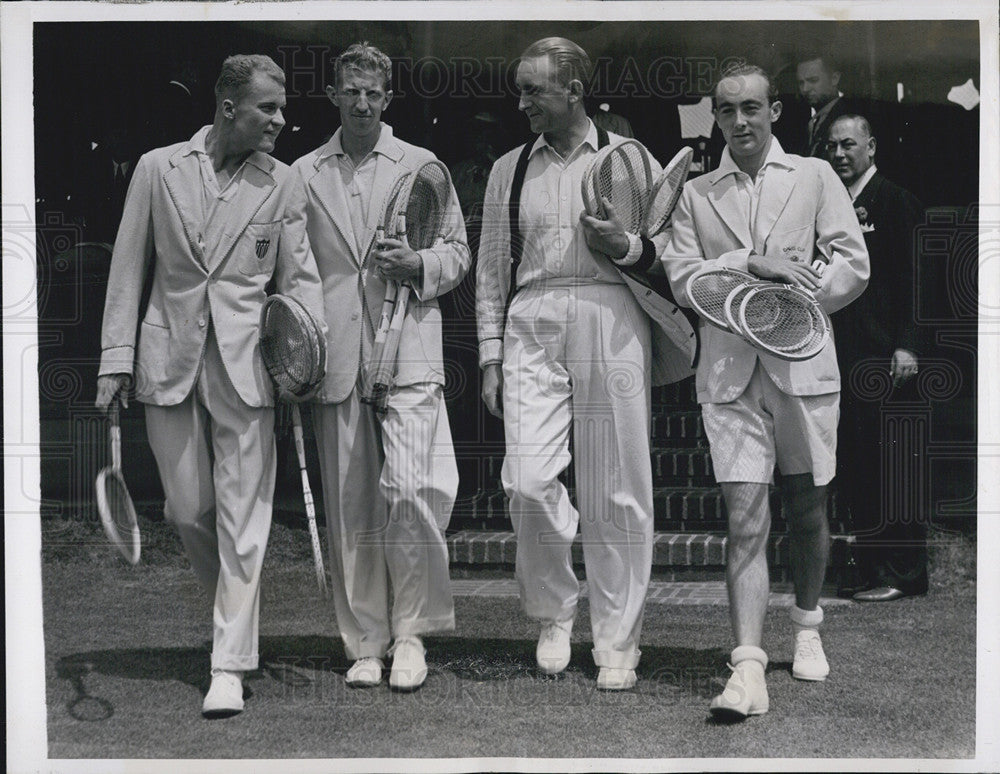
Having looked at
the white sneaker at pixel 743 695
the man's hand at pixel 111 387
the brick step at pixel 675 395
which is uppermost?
the man's hand at pixel 111 387

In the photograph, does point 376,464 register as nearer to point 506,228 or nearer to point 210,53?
point 506,228

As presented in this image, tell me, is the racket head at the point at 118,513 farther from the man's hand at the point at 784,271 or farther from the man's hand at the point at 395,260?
the man's hand at the point at 784,271

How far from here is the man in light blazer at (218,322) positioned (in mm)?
7109

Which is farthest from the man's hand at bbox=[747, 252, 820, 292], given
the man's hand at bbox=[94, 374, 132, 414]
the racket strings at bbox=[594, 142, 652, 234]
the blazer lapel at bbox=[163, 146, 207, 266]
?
the man's hand at bbox=[94, 374, 132, 414]

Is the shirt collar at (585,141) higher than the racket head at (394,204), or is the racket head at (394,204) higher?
the shirt collar at (585,141)

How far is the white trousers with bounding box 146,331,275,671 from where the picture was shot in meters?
7.14

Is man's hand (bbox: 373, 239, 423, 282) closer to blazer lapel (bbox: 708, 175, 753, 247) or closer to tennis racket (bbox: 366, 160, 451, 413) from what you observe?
tennis racket (bbox: 366, 160, 451, 413)

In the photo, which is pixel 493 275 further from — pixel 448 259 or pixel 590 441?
pixel 590 441

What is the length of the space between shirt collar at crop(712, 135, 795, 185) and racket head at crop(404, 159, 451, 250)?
1252mm

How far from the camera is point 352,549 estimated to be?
736 centimetres

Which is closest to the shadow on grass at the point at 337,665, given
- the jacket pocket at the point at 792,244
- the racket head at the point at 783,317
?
the racket head at the point at 783,317

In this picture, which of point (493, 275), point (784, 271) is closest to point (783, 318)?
point (784, 271)

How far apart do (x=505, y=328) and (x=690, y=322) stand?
0.87 meters

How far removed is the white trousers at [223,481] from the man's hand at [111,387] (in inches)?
5.3
